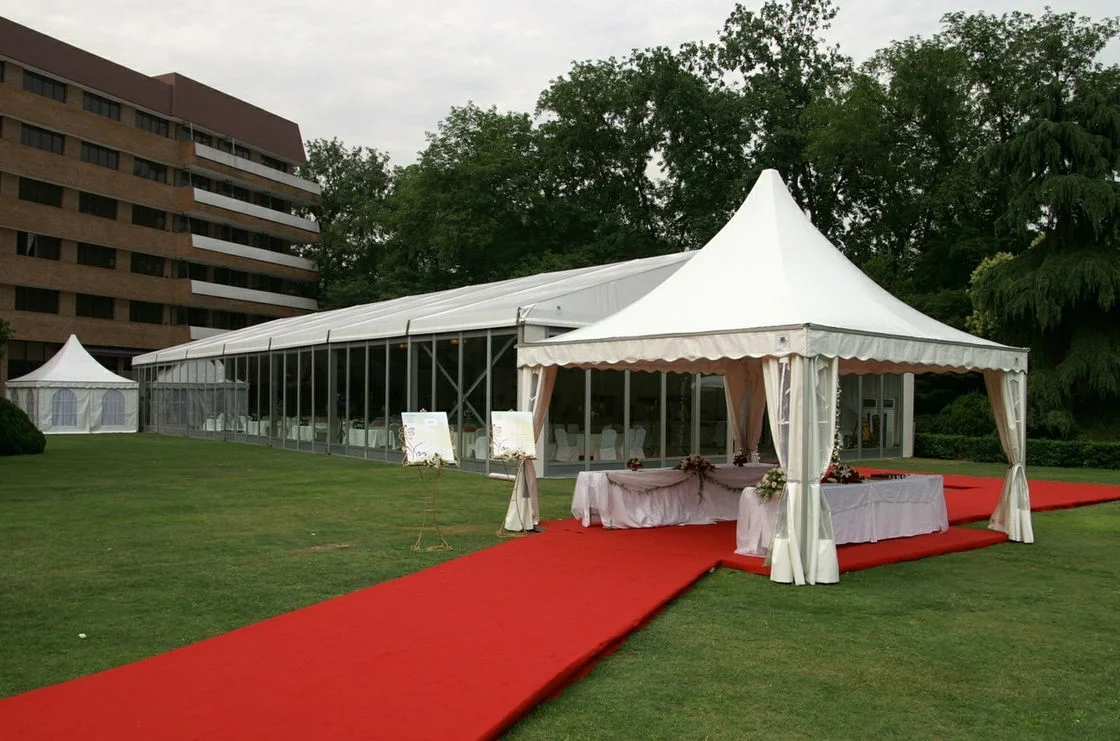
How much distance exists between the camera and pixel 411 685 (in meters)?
4.42

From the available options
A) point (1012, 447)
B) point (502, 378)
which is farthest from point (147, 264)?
point (1012, 447)

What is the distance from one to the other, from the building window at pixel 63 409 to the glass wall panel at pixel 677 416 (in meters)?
22.9

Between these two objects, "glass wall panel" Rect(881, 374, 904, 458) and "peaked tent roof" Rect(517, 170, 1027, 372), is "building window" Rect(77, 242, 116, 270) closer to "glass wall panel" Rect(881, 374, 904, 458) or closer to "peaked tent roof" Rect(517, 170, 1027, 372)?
"glass wall panel" Rect(881, 374, 904, 458)

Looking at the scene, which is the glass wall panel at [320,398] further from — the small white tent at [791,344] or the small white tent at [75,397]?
the small white tent at [75,397]

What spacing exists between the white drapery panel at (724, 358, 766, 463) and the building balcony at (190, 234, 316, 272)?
37.8 meters

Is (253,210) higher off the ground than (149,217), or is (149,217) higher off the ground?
(253,210)

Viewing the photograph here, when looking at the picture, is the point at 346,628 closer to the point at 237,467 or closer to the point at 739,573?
the point at 739,573

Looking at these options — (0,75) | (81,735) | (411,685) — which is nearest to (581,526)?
(411,685)

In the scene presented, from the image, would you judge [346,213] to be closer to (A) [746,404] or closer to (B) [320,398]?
(B) [320,398]

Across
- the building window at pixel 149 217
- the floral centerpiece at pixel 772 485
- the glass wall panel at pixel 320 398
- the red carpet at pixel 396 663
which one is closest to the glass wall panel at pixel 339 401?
the glass wall panel at pixel 320 398

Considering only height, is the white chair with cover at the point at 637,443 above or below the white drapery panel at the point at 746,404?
below

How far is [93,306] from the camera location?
134ft

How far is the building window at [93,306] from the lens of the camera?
40344 millimetres

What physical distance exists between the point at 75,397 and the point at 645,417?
2277 centimetres
